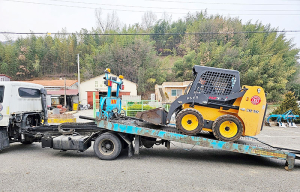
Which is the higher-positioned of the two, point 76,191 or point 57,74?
point 57,74

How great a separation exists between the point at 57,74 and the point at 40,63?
4831 mm

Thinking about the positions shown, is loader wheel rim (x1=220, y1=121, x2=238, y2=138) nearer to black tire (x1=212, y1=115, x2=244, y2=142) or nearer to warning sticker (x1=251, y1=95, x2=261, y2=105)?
black tire (x1=212, y1=115, x2=244, y2=142)

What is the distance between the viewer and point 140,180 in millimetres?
4305

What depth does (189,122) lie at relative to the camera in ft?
17.9

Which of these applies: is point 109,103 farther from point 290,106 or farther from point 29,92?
point 290,106

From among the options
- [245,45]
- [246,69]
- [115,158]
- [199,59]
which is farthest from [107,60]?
[115,158]

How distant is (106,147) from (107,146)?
0.14 feet

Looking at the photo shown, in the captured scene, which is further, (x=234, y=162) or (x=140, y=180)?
(x=234, y=162)

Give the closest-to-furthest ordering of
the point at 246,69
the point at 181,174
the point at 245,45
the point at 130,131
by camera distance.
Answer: the point at 181,174
the point at 130,131
the point at 246,69
the point at 245,45

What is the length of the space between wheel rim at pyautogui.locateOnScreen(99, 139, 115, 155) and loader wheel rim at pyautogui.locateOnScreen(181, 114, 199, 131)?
215 centimetres

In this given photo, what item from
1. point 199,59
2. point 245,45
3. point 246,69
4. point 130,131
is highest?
point 245,45

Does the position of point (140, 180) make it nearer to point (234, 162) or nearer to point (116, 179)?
point (116, 179)

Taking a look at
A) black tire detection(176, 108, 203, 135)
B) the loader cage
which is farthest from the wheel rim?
the loader cage

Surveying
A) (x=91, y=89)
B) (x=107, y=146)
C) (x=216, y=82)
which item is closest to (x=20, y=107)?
(x=107, y=146)
